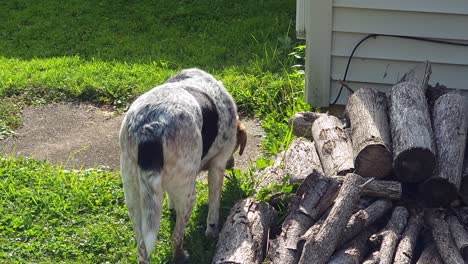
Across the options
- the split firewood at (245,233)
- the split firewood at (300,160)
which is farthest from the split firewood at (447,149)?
the split firewood at (245,233)

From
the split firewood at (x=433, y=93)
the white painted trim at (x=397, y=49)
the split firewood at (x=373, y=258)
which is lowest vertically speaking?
the split firewood at (x=373, y=258)

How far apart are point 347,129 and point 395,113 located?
54cm

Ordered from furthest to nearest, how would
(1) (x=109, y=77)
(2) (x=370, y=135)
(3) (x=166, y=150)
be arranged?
(1) (x=109, y=77), (2) (x=370, y=135), (3) (x=166, y=150)

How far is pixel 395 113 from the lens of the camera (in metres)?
6.01

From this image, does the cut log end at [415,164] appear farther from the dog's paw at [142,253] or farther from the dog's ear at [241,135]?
the dog's paw at [142,253]

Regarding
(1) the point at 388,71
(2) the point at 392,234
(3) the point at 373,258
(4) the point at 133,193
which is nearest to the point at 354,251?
(3) the point at 373,258

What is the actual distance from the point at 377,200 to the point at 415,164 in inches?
14.3

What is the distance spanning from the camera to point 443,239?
16.7 feet

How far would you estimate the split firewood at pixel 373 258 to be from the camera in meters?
4.99

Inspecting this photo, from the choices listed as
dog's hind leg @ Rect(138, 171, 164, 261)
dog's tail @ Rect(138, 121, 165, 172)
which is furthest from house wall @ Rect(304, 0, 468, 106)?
dog's hind leg @ Rect(138, 171, 164, 261)

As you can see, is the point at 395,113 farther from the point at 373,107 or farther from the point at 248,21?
the point at 248,21

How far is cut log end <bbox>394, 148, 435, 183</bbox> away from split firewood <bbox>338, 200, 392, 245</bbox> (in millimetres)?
238

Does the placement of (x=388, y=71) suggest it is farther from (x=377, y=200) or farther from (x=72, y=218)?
(x=72, y=218)

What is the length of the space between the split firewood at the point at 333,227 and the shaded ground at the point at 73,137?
71.5 inches
